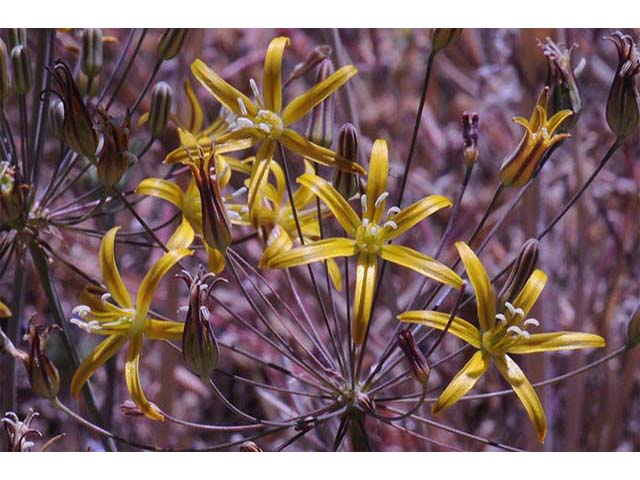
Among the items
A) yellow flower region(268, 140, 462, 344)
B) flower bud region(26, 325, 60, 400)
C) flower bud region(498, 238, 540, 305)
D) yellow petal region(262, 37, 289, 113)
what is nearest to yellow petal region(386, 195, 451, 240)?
yellow flower region(268, 140, 462, 344)

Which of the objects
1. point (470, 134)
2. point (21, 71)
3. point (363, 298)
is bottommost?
point (363, 298)

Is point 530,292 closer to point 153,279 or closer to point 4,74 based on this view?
point 153,279

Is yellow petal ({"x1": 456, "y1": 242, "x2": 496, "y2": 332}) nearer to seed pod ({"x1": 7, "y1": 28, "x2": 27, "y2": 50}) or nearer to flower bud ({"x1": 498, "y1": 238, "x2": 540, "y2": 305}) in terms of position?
flower bud ({"x1": 498, "y1": 238, "x2": 540, "y2": 305})

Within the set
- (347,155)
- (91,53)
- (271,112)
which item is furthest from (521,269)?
(91,53)

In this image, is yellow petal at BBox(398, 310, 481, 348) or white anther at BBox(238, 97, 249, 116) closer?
yellow petal at BBox(398, 310, 481, 348)

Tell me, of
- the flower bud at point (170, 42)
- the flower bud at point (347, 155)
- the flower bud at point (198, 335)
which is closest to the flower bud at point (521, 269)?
the flower bud at point (347, 155)
